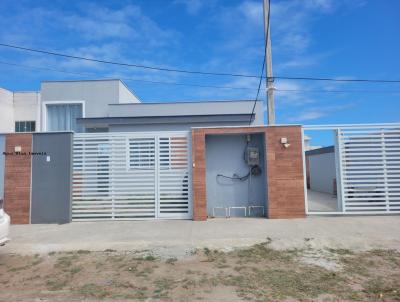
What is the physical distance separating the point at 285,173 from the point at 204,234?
3.56 m

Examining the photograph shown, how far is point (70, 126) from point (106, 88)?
129 inches

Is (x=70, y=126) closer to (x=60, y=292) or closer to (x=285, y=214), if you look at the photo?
(x=285, y=214)

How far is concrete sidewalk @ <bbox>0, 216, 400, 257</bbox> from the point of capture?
7.04 m

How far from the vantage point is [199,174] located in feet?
33.4

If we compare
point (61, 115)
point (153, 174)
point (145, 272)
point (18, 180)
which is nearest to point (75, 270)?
point (145, 272)

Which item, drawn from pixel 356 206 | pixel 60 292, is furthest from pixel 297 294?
pixel 356 206

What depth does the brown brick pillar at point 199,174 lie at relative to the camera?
10062 mm

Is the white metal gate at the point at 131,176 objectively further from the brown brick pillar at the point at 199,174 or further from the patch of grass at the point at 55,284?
the patch of grass at the point at 55,284

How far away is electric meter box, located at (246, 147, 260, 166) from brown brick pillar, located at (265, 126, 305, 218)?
1.94 ft

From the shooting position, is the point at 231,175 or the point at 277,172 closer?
the point at 277,172

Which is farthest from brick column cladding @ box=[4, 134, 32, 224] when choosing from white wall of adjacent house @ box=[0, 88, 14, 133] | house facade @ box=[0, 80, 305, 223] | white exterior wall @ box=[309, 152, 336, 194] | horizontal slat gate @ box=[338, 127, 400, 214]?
white exterior wall @ box=[309, 152, 336, 194]

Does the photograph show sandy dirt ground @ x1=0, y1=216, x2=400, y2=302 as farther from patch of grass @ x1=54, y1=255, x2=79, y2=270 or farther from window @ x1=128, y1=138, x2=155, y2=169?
window @ x1=128, y1=138, x2=155, y2=169

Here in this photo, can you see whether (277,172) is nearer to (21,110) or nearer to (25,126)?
(25,126)

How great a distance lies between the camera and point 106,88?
2084cm
